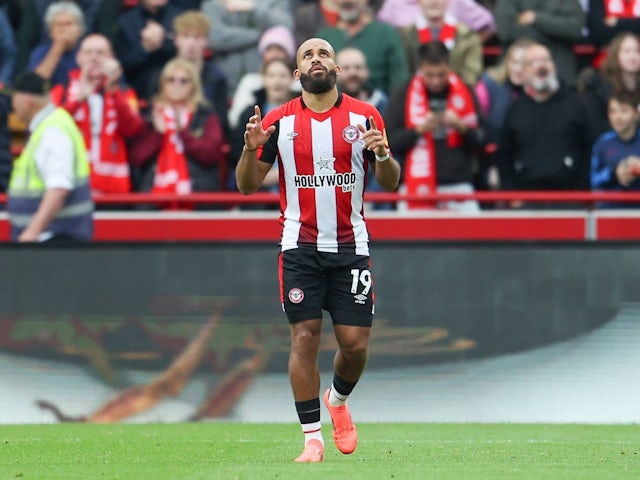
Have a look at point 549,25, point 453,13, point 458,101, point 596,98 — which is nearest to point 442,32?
point 453,13

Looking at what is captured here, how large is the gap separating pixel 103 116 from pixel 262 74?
1.54 meters

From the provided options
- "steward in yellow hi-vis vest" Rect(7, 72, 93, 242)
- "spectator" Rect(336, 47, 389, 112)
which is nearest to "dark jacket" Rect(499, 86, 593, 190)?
"spectator" Rect(336, 47, 389, 112)

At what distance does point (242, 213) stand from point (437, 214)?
1.76 meters

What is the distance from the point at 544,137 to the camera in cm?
1290

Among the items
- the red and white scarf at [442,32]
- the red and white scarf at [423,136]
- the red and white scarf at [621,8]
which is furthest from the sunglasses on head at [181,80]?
the red and white scarf at [621,8]

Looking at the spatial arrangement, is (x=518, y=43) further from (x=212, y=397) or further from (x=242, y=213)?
(x=212, y=397)

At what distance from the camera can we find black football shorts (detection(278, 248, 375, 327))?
7.71 metres

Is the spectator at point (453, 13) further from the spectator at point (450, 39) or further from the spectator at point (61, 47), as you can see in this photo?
the spectator at point (61, 47)

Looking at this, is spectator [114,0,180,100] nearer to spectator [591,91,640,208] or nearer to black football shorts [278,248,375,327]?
spectator [591,91,640,208]

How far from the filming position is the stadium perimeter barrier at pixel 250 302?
1117cm

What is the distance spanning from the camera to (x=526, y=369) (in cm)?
1108

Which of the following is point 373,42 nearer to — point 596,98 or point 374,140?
point 596,98

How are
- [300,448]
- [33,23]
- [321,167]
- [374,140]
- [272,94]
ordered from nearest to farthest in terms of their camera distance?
[374,140] → [321,167] → [300,448] → [272,94] → [33,23]

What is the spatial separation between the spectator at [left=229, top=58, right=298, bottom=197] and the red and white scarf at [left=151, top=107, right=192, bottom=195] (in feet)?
1.56
